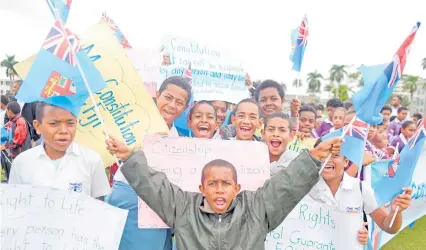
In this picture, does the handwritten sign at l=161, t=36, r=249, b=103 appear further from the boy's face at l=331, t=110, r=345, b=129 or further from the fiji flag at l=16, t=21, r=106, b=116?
the fiji flag at l=16, t=21, r=106, b=116

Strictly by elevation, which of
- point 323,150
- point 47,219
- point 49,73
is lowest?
point 47,219

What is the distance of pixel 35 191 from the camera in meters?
3.14

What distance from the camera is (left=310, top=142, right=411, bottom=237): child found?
11.8 ft

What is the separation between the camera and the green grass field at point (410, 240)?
6.59m

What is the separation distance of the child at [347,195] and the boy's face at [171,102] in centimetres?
135

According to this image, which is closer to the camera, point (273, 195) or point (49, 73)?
point (273, 195)

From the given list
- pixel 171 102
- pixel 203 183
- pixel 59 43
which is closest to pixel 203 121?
pixel 171 102

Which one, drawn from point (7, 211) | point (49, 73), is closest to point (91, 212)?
point (7, 211)

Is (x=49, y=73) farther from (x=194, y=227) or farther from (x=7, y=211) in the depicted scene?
(x=194, y=227)

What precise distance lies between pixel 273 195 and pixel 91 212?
120cm

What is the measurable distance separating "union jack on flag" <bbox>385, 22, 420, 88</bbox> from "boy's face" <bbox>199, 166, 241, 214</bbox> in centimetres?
125

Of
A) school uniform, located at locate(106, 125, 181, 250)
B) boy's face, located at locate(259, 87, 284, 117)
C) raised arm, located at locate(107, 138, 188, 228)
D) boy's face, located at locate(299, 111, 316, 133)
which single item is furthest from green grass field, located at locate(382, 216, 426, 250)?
raised arm, located at locate(107, 138, 188, 228)

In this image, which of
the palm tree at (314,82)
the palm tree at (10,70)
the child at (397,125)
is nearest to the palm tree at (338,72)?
the palm tree at (314,82)

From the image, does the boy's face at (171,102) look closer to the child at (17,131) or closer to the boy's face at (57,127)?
the boy's face at (57,127)
